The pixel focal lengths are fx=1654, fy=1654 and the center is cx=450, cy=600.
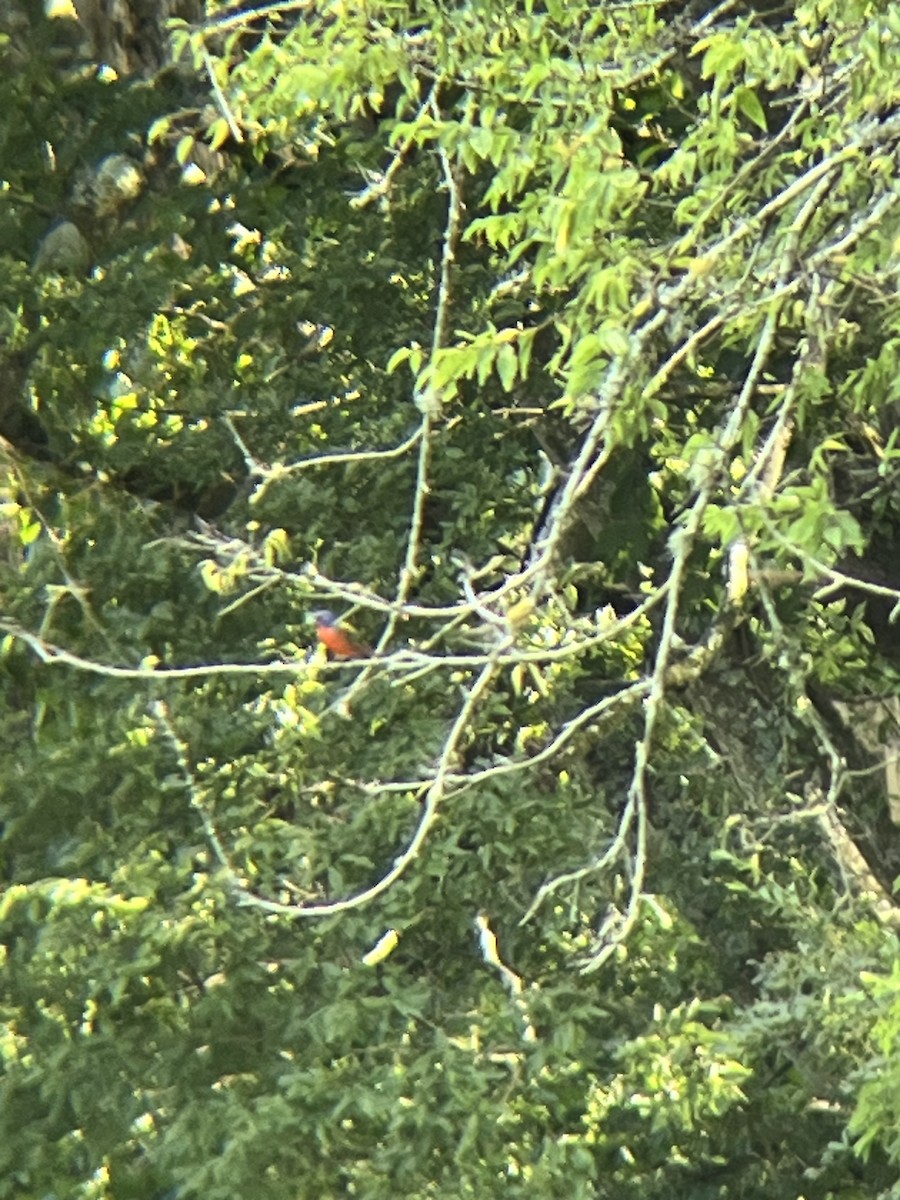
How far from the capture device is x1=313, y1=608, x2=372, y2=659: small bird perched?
2.73 metres

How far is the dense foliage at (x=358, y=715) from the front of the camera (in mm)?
2711

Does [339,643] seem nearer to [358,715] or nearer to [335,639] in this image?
[335,639]

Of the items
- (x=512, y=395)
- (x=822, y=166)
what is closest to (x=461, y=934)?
(x=512, y=395)

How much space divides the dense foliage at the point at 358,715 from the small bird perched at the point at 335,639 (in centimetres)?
5

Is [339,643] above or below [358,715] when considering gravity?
above

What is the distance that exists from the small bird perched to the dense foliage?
5 cm

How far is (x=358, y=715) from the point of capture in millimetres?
2840

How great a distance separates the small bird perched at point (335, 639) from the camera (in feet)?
8.96

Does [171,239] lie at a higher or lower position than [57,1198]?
higher

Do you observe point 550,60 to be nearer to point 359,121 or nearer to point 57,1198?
point 359,121

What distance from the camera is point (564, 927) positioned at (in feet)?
9.50

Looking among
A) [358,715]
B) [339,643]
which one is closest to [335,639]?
[339,643]

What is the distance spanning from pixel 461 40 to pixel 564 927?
1503 millimetres

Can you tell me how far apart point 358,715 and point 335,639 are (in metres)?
0.17
